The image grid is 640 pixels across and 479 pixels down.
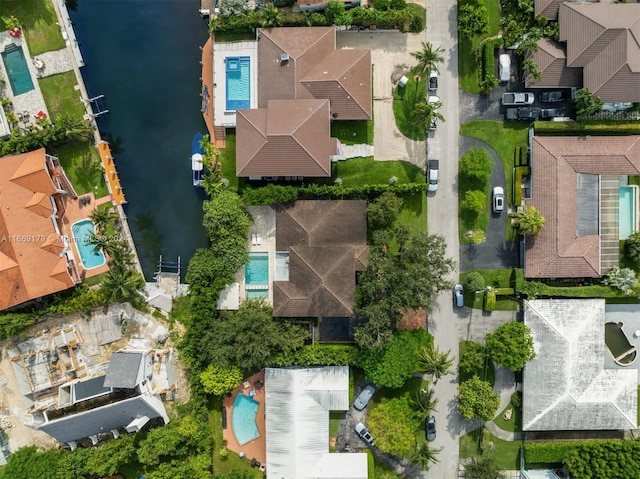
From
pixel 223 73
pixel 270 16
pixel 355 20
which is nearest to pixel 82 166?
pixel 223 73

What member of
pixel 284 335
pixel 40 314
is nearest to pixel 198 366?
pixel 284 335

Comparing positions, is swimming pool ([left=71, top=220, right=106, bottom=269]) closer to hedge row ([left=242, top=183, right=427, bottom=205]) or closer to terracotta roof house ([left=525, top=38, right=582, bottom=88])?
hedge row ([left=242, top=183, right=427, bottom=205])

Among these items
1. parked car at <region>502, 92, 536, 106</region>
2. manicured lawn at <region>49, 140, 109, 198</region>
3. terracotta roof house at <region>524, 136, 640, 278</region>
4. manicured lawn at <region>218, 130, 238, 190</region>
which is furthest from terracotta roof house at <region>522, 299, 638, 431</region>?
manicured lawn at <region>49, 140, 109, 198</region>

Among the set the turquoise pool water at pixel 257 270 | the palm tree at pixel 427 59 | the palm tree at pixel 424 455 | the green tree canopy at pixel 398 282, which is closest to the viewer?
the green tree canopy at pixel 398 282

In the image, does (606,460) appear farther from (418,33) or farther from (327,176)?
(418,33)

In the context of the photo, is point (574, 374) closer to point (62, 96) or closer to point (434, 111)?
point (434, 111)

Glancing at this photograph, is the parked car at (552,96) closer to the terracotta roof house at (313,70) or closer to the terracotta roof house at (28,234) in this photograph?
the terracotta roof house at (313,70)

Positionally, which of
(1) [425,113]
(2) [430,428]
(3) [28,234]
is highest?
(1) [425,113]

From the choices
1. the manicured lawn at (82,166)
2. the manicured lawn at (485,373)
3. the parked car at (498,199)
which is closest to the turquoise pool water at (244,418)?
the manicured lawn at (485,373)
